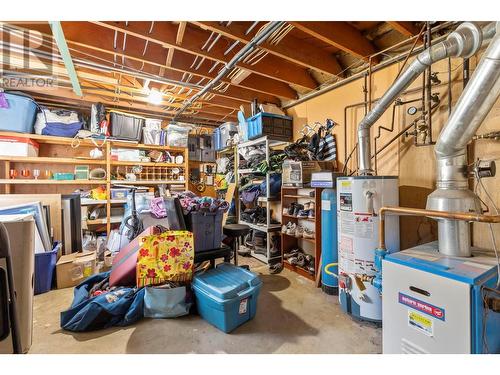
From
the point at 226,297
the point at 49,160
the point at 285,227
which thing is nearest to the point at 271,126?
the point at 285,227

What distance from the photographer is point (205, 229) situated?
7.63 ft

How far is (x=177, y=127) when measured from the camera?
15.1 ft

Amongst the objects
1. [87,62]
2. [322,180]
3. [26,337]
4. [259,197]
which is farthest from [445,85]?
[87,62]

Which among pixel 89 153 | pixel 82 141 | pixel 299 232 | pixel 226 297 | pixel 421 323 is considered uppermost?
pixel 82 141

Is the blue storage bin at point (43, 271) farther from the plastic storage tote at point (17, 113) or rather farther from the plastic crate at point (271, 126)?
the plastic crate at point (271, 126)

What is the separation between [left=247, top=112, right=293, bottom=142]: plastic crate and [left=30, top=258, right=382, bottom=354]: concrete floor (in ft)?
7.82

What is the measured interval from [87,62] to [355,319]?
12.9 feet

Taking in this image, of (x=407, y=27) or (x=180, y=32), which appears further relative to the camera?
(x=180, y=32)

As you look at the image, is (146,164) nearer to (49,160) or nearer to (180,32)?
(49,160)

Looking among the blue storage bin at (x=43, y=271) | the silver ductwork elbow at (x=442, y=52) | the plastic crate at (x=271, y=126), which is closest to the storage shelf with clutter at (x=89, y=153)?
the blue storage bin at (x=43, y=271)

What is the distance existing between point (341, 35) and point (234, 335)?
2974mm

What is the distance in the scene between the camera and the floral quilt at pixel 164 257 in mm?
2039
